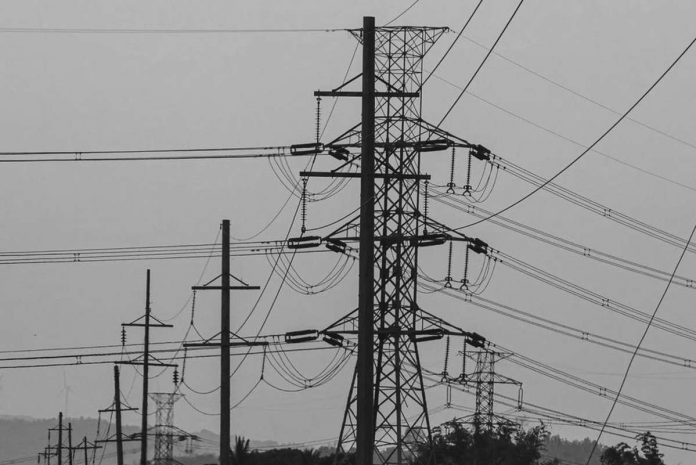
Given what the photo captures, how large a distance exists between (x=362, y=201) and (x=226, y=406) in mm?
9007

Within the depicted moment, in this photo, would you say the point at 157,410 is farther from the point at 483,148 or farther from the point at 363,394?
the point at 363,394

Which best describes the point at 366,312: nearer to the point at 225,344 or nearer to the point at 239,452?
the point at 225,344

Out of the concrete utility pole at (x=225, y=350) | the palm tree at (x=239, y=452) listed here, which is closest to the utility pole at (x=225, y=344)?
the concrete utility pole at (x=225, y=350)

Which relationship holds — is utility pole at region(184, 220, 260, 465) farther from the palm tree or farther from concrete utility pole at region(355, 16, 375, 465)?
the palm tree

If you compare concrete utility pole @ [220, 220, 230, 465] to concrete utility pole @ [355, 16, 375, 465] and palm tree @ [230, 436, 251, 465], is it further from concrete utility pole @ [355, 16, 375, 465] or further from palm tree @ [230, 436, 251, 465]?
palm tree @ [230, 436, 251, 465]

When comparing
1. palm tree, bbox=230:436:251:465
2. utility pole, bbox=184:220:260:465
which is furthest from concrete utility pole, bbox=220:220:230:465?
palm tree, bbox=230:436:251:465

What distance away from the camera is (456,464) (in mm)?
147625

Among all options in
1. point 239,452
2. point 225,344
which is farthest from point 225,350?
point 239,452

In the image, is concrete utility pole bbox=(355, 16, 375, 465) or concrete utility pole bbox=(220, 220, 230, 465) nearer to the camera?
concrete utility pole bbox=(355, 16, 375, 465)

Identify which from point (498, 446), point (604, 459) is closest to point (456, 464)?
point (498, 446)

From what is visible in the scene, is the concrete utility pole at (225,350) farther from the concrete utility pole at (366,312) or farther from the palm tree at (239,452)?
the palm tree at (239,452)

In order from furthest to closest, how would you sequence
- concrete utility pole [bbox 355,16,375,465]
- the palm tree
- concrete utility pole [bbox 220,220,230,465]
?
the palm tree < concrete utility pole [bbox 220,220,230,465] < concrete utility pole [bbox 355,16,375,465]

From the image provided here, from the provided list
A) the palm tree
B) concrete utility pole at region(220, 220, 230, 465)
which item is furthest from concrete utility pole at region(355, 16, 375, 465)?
the palm tree

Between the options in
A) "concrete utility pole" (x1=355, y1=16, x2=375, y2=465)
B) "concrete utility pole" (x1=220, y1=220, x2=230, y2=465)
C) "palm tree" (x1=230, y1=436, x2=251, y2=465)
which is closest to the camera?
"concrete utility pole" (x1=355, y1=16, x2=375, y2=465)
